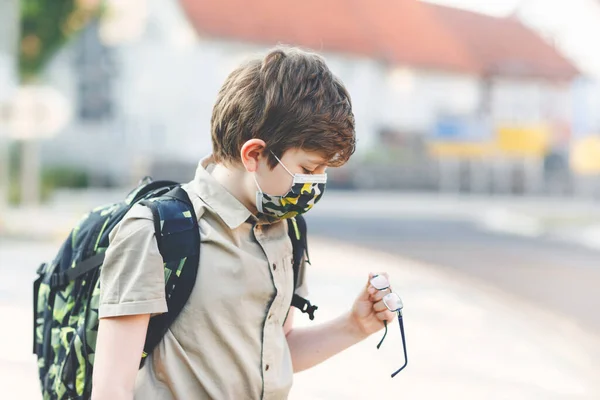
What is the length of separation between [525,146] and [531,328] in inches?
898

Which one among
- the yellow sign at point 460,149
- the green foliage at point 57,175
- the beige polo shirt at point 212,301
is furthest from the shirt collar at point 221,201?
the yellow sign at point 460,149

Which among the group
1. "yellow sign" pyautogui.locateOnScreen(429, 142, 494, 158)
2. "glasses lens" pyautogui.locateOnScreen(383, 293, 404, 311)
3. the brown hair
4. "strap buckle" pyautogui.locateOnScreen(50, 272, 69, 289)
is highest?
the brown hair

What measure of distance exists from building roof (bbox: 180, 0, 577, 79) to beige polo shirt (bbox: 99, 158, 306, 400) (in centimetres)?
2620

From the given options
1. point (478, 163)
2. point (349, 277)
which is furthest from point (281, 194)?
point (478, 163)

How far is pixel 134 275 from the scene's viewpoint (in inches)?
57.4

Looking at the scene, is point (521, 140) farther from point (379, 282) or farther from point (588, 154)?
point (379, 282)

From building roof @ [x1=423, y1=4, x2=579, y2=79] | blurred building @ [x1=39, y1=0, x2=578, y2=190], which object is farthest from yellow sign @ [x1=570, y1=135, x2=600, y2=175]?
building roof @ [x1=423, y1=4, x2=579, y2=79]

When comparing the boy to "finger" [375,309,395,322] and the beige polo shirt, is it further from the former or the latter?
"finger" [375,309,395,322]

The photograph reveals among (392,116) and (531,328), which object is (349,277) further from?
(392,116)

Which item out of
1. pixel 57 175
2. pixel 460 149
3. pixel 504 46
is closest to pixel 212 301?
pixel 57 175

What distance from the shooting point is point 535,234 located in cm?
1653

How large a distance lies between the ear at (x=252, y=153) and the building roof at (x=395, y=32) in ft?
85.9

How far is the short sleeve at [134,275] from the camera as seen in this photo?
146 cm

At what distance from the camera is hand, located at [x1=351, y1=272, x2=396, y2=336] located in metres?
1.80
